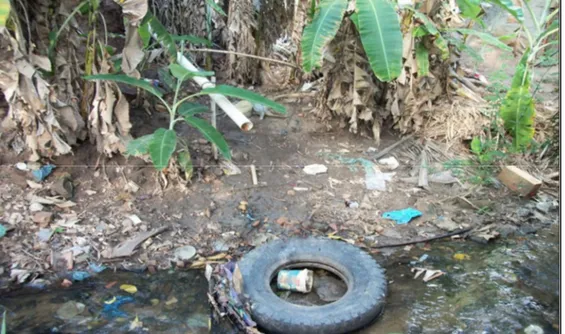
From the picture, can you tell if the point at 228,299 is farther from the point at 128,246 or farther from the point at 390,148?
A: the point at 390,148

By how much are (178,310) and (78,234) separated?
3.70 ft

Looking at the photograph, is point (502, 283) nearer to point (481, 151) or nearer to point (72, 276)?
point (481, 151)

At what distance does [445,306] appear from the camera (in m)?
3.51

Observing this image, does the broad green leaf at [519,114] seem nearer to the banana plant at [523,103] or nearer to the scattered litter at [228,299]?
the banana plant at [523,103]

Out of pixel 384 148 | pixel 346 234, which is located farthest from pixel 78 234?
pixel 384 148

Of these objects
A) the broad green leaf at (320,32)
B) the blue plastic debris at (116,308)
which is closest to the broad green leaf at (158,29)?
the broad green leaf at (320,32)

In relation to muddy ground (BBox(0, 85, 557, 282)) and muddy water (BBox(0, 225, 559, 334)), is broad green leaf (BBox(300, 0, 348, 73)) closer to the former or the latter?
muddy ground (BBox(0, 85, 557, 282))

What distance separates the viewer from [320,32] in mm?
4176

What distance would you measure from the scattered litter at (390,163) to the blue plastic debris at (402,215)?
→ 26.5 inches

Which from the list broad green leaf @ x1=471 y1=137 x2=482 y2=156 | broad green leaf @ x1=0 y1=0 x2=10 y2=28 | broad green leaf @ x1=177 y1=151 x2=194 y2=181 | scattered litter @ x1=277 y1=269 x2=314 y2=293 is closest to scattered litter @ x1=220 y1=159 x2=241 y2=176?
broad green leaf @ x1=177 y1=151 x2=194 y2=181

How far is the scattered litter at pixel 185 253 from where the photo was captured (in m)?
3.91

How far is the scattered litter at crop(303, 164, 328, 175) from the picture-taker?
16.1 ft

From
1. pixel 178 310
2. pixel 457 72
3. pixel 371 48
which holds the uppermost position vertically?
pixel 371 48

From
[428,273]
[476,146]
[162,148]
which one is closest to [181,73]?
[162,148]
